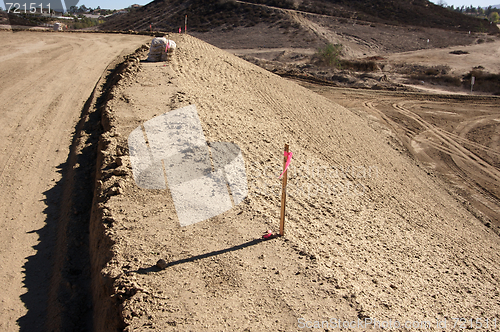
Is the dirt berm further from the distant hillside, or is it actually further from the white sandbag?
the distant hillside

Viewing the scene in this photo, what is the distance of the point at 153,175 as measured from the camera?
247 inches

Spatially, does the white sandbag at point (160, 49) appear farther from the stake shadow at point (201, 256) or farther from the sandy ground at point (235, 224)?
the stake shadow at point (201, 256)

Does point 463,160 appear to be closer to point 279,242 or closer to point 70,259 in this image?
point 279,242

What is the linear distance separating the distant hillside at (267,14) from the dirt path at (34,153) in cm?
3196

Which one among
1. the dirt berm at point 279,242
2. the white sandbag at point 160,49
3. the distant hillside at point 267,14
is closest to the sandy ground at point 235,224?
the dirt berm at point 279,242

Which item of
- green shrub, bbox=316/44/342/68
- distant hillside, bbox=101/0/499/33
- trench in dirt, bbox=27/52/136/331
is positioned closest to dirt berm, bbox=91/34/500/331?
trench in dirt, bbox=27/52/136/331

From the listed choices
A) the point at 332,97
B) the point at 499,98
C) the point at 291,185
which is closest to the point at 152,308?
the point at 291,185

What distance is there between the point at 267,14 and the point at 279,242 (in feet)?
150

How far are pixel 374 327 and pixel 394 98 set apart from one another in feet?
59.6

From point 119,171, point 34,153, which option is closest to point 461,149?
point 119,171

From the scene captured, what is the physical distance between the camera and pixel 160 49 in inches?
484

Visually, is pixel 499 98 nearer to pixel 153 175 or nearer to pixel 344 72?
pixel 344 72

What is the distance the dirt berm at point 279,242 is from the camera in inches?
154

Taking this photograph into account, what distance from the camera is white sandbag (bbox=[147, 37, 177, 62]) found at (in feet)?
40.1
